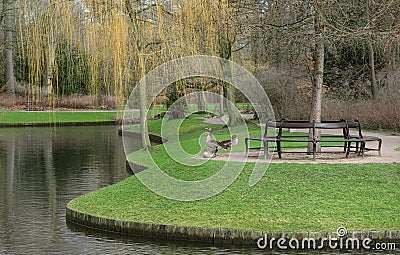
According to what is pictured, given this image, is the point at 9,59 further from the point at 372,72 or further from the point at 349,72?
the point at 372,72

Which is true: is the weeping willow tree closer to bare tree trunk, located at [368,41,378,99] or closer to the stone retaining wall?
the stone retaining wall

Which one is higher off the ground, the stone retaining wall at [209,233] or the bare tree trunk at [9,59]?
the bare tree trunk at [9,59]

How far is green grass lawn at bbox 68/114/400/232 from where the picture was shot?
12164 mm

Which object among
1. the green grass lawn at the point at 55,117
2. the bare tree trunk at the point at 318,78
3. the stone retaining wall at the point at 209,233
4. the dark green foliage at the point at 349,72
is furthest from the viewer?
the green grass lawn at the point at 55,117

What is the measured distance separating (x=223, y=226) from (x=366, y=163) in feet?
15.7

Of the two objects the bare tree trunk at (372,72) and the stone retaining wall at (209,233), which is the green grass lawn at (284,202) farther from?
the bare tree trunk at (372,72)

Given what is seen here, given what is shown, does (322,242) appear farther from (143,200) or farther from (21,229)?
(21,229)

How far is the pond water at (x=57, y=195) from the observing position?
1170cm

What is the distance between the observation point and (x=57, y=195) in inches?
681

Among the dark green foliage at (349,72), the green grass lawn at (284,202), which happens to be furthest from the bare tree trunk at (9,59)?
the green grass lawn at (284,202)

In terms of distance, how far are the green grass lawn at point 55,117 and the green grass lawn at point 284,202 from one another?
118 feet

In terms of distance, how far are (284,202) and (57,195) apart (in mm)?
6604

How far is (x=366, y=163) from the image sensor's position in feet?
Answer: 50.7

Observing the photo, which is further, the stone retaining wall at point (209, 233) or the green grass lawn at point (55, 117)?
the green grass lawn at point (55, 117)
